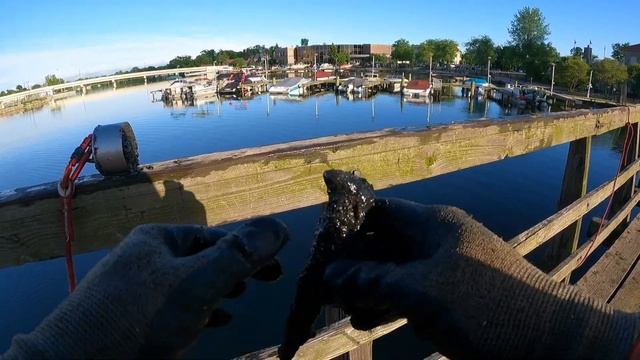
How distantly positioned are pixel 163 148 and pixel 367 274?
29.8 metres

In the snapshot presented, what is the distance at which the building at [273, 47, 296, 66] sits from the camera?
141375mm

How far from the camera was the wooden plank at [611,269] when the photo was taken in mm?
4465

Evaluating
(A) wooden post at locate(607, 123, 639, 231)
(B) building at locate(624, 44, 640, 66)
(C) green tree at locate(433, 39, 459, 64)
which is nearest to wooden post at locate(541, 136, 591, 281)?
(A) wooden post at locate(607, 123, 639, 231)

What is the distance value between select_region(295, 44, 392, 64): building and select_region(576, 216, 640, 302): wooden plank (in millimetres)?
137925

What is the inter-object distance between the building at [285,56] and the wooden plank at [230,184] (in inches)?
5723

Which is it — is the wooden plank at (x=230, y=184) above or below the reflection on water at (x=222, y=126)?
above

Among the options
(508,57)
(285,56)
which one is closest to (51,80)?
(285,56)

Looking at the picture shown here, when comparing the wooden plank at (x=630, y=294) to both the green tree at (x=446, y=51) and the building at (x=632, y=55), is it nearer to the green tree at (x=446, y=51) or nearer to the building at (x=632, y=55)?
the building at (x=632, y=55)

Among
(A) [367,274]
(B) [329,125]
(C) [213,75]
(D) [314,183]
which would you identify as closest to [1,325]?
(D) [314,183]

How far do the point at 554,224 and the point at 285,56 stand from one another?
485ft

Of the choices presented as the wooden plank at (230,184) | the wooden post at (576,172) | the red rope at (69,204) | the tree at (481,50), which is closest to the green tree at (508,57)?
the tree at (481,50)

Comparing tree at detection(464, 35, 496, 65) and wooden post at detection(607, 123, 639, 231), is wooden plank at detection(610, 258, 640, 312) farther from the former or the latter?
tree at detection(464, 35, 496, 65)

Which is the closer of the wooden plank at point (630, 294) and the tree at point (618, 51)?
the wooden plank at point (630, 294)

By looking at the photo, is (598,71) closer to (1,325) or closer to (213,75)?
(1,325)
